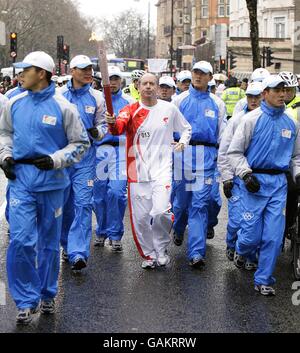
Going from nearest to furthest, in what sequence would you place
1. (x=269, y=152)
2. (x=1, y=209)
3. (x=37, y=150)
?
1. (x=37, y=150)
2. (x=269, y=152)
3. (x=1, y=209)

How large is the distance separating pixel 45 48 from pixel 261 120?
3415 inches

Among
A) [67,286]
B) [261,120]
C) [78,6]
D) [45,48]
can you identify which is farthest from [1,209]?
[78,6]

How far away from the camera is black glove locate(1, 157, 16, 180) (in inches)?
233

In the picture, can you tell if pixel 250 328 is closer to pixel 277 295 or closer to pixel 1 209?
pixel 277 295

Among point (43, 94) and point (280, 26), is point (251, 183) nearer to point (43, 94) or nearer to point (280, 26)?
point (43, 94)

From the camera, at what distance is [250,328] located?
5.86 m

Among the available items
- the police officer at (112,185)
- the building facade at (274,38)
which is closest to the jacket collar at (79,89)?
the police officer at (112,185)

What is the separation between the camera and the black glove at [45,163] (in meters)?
5.84

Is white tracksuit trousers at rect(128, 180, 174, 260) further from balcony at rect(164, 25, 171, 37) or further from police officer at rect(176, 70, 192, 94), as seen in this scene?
balcony at rect(164, 25, 171, 37)

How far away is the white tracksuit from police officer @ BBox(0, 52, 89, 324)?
183 centimetres

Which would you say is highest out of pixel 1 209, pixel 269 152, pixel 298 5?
pixel 298 5

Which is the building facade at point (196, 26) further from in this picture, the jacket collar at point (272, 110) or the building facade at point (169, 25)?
the jacket collar at point (272, 110)

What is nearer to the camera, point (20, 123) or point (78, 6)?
point (20, 123)
